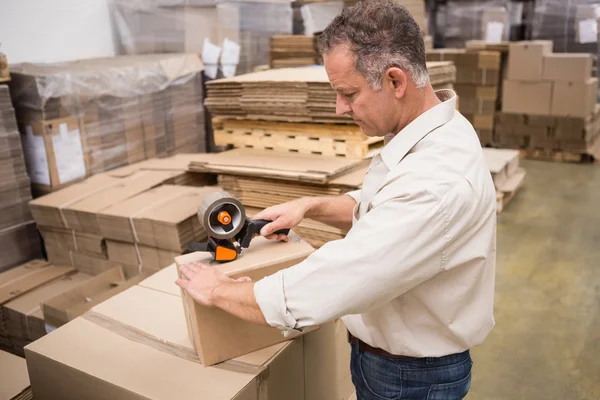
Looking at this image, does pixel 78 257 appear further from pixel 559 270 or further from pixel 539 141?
pixel 539 141

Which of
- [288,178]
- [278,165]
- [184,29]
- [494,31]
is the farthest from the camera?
[494,31]

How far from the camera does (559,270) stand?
15.3ft

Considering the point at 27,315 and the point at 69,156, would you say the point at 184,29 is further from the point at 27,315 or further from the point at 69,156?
the point at 27,315

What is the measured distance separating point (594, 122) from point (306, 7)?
4907 millimetres

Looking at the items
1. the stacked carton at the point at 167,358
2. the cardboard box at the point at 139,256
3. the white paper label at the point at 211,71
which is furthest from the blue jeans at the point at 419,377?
the white paper label at the point at 211,71

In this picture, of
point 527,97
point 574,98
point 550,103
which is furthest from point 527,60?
point 574,98

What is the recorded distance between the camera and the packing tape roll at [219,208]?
5.67ft

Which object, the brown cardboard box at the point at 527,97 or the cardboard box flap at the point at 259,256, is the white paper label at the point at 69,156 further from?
the brown cardboard box at the point at 527,97

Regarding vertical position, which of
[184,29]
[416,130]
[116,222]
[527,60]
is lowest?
[116,222]

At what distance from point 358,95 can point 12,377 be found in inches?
77.7

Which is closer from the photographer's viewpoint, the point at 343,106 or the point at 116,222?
the point at 343,106

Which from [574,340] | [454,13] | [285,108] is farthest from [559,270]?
[454,13]

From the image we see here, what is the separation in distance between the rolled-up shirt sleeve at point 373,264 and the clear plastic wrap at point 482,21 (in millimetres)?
9168

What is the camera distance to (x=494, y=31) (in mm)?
9367
